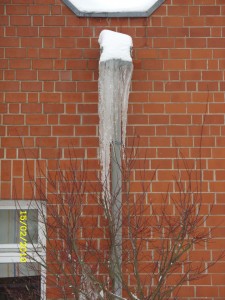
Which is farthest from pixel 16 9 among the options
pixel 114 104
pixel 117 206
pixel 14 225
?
pixel 117 206

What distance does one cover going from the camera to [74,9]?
20.4 ft

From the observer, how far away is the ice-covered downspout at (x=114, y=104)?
18.5ft

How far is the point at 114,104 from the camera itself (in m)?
5.83

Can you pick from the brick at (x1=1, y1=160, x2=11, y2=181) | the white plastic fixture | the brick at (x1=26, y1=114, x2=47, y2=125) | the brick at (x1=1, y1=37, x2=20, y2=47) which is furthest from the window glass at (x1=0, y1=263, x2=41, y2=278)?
the white plastic fixture

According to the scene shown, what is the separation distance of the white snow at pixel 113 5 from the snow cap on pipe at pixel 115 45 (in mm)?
373

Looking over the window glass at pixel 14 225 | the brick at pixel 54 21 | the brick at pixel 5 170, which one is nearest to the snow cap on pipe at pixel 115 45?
the brick at pixel 54 21

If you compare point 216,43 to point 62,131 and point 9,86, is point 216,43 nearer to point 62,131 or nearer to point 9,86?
point 62,131

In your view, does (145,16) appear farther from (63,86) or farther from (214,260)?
(214,260)

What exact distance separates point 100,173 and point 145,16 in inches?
62.2

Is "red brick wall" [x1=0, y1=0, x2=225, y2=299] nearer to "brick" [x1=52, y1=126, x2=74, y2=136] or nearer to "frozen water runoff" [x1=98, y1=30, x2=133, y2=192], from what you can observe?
"brick" [x1=52, y1=126, x2=74, y2=136]

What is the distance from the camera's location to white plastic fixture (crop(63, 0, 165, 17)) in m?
6.22

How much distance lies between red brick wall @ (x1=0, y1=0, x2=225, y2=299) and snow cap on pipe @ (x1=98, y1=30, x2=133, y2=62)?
322mm

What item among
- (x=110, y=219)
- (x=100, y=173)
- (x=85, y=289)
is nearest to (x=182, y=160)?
(x=100, y=173)

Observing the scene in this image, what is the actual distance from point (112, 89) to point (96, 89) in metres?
0.41
